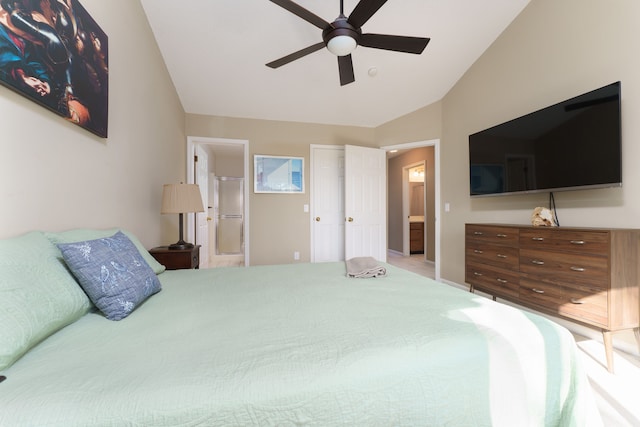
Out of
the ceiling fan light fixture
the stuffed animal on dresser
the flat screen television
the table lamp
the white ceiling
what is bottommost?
the stuffed animal on dresser

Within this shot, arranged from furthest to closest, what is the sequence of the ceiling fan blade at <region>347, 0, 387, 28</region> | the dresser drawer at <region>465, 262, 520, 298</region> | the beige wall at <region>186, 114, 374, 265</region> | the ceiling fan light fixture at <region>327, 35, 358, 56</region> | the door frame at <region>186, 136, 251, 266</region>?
the beige wall at <region>186, 114, 374, 265</region>, the door frame at <region>186, 136, 251, 266</region>, the dresser drawer at <region>465, 262, 520, 298</region>, the ceiling fan light fixture at <region>327, 35, 358, 56</region>, the ceiling fan blade at <region>347, 0, 387, 28</region>

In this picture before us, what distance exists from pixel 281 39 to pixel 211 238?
14.0 ft

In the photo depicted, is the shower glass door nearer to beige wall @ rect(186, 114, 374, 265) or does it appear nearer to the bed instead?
beige wall @ rect(186, 114, 374, 265)

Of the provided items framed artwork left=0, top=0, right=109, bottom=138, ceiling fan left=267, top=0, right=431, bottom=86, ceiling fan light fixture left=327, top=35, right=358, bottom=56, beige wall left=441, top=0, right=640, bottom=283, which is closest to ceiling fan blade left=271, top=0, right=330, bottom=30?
ceiling fan left=267, top=0, right=431, bottom=86

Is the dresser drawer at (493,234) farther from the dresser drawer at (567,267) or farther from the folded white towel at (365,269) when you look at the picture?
the folded white towel at (365,269)

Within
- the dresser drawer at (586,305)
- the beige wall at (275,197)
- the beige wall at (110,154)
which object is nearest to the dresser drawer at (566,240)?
the dresser drawer at (586,305)

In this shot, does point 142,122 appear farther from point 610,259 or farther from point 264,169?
point 610,259

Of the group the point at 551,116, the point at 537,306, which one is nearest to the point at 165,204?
the point at 537,306

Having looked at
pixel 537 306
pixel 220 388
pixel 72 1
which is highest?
pixel 72 1

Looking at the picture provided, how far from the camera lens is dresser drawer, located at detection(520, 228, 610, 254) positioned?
180 centimetres

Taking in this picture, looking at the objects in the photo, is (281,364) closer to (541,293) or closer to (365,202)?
(541,293)

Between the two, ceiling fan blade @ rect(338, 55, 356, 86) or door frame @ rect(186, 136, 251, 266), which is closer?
ceiling fan blade @ rect(338, 55, 356, 86)

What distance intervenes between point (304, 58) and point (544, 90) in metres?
2.45

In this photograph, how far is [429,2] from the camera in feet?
8.47
